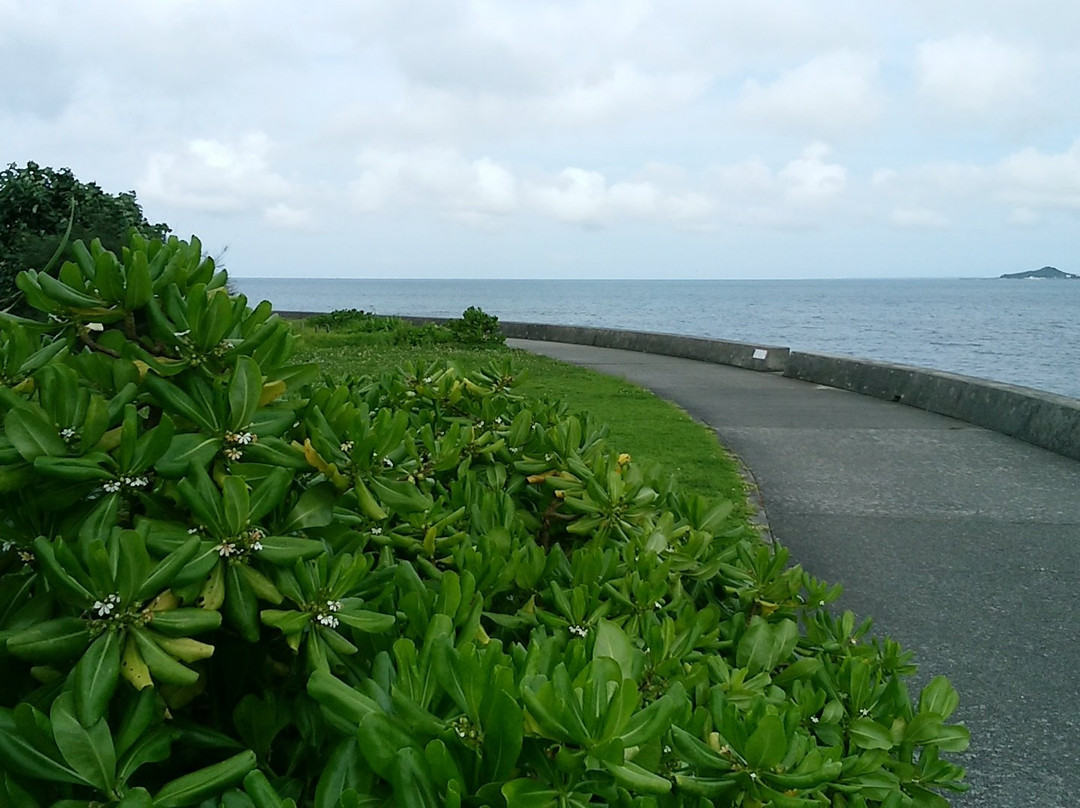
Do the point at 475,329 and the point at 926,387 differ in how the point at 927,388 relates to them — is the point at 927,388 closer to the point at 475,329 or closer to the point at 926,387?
the point at 926,387

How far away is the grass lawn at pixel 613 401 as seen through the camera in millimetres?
7215

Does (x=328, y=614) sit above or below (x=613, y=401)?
above

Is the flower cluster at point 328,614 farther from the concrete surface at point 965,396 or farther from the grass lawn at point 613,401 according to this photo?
the concrete surface at point 965,396

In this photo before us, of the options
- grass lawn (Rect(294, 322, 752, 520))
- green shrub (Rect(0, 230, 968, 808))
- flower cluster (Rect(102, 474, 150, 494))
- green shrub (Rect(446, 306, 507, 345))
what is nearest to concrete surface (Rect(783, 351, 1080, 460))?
grass lawn (Rect(294, 322, 752, 520))

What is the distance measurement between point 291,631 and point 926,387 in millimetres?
11491

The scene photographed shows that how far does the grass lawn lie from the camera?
721 centimetres

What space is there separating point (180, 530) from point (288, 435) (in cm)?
34

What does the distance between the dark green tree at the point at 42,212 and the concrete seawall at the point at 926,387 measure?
34.0 ft

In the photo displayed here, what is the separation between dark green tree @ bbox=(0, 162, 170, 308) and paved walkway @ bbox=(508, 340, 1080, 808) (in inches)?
351

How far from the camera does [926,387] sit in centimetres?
1142

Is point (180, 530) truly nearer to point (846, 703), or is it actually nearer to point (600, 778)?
point (600, 778)

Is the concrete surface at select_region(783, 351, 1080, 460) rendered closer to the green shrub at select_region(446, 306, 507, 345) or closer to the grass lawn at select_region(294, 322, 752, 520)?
the grass lawn at select_region(294, 322, 752, 520)

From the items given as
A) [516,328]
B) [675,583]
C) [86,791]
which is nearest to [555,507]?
[675,583]

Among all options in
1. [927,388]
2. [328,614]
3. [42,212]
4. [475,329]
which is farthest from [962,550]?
[475,329]
